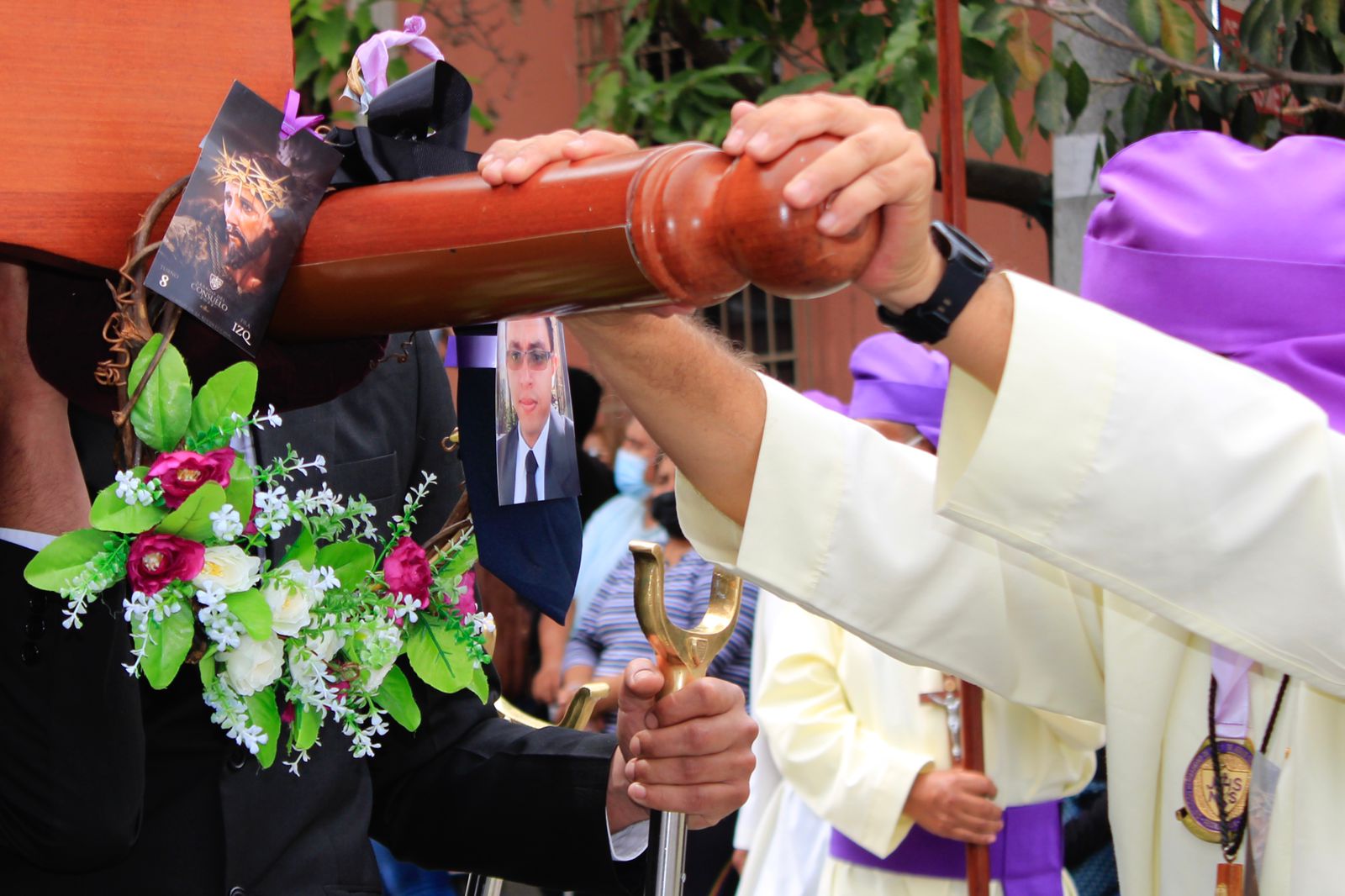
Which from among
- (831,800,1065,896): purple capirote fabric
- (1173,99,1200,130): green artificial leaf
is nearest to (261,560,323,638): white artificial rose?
(831,800,1065,896): purple capirote fabric

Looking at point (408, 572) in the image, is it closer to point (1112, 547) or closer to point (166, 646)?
point (166, 646)

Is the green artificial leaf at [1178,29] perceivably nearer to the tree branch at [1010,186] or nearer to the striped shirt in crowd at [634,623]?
the tree branch at [1010,186]

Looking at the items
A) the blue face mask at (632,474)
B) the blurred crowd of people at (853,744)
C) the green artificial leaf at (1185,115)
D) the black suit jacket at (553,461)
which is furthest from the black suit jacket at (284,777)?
the blue face mask at (632,474)

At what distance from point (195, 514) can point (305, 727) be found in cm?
24

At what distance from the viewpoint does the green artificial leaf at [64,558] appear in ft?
3.94

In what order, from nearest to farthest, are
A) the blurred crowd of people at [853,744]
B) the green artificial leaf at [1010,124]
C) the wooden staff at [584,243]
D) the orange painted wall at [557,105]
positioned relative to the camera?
the wooden staff at [584,243]
the blurred crowd of people at [853,744]
the green artificial leaf at [1010,124]
the orange painted wall at [557,105]

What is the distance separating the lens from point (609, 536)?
17.4ft

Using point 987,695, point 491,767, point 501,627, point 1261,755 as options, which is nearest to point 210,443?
point 491,767

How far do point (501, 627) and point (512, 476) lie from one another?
387 centimetres

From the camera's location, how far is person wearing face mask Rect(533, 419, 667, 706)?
515 centimetres

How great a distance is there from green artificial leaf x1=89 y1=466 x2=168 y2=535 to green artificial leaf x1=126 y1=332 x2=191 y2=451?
1.4 inches

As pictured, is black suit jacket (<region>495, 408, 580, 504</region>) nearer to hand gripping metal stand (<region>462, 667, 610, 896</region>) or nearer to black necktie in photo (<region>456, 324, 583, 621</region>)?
black necktie in photo (<region>456, 324, 583, 621</region>)

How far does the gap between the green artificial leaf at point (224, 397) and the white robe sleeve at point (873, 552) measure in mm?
717

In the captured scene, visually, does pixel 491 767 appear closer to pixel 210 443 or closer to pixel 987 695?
pixel 210 443
